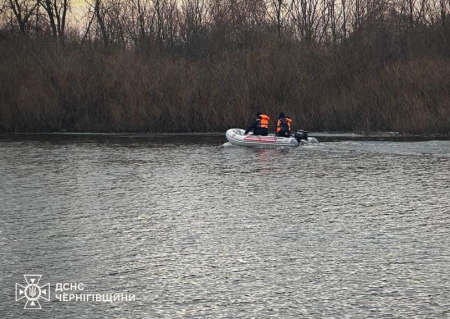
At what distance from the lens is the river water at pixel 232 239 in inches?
309

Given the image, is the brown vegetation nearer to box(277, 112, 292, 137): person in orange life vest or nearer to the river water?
box(277, 112, 292, 137): person in orange life vest

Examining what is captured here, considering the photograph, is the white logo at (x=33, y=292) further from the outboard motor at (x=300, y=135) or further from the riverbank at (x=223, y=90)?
the riverbank at (x=223, y=90)

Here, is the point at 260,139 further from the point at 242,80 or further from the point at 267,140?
the point at 242,80

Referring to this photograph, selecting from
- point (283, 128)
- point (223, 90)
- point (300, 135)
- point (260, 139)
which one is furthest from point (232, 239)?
point (223, 90)

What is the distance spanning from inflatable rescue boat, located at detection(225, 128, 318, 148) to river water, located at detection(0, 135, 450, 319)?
6226 mm

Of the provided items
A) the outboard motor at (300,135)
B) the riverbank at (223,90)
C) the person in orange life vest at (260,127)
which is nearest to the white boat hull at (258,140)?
the outboard motor at (300,135)

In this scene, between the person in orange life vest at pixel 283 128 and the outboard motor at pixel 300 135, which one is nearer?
the outboard motor at pixel 300 135

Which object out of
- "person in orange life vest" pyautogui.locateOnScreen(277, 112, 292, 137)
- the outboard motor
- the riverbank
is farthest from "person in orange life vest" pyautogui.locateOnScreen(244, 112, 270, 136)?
the riverbank

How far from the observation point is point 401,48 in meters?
42.0

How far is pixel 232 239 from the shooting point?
11.1 m

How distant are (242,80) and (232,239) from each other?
2731cm

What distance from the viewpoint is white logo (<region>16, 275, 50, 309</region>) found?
786 cm

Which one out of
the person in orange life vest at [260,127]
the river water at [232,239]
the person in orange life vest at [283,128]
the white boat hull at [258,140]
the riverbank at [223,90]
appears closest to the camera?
the river water at [232,239]

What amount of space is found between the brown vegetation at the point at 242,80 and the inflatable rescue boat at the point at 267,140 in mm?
6023
